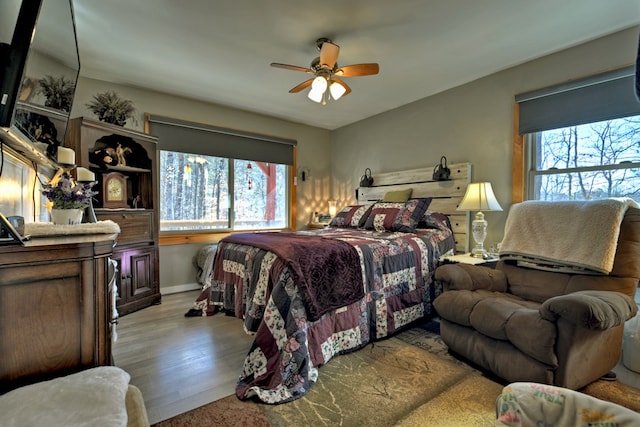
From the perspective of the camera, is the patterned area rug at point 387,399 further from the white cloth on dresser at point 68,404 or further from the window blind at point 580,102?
the window blind at point 580,102

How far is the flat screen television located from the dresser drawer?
1094 millimetres

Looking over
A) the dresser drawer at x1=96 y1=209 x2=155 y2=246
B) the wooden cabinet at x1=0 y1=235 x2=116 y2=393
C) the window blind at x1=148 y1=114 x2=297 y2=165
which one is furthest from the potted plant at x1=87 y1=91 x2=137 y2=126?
the wooden cabinet at x1=0 y1=235 x2=116 y2=393

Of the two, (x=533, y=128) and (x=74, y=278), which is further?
(x=533, y=128)

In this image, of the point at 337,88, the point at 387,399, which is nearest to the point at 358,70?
the point at 337,88

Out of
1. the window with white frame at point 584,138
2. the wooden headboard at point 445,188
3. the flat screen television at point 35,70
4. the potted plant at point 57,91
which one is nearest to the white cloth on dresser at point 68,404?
the flat screen television at point 35,70

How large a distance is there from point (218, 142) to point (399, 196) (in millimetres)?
2549

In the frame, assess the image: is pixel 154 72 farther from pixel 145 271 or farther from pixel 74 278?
pixel 74 278

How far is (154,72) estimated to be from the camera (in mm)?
3090

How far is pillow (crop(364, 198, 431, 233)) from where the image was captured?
3092 millimetres

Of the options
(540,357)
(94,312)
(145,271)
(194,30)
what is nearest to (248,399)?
(94,312)

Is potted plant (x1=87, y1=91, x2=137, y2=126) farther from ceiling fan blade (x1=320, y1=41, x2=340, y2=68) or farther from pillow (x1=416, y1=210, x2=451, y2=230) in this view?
pillow (x1=416, y1=210, x2=451, y2=230)

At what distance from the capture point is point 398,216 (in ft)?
10.4

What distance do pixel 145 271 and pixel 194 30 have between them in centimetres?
242

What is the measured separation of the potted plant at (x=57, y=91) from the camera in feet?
5.00
